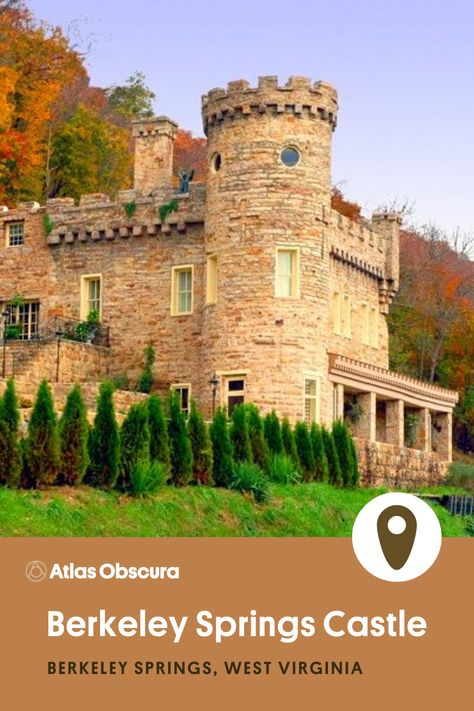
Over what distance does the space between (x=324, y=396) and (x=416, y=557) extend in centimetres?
1964

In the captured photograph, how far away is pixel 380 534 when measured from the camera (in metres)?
19.4

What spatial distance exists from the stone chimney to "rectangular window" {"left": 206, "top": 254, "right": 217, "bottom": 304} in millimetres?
3889

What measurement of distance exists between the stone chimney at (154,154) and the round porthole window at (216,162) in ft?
10.5

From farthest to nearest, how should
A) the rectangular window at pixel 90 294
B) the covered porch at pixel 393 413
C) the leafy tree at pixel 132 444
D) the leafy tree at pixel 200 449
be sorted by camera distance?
the rectangular window at pixel 90 294, the covered porch at pixel 393 413, the leafy tree at pixel 200 449, the leafy tree at pixel 132 444

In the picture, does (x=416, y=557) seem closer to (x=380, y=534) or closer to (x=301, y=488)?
(x=380, y=534)

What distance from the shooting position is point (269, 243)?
3800 centimetres

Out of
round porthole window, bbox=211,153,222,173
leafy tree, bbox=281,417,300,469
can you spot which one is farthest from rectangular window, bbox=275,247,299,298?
leafy tree, bbox=281,417,300,469

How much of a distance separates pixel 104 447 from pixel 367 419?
1444cm

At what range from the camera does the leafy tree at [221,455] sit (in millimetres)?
31453

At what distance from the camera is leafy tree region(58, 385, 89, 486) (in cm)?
2697

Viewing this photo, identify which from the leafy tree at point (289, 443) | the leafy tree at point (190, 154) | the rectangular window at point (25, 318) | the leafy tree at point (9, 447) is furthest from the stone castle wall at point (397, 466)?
the leafy tree at point (190, 154)

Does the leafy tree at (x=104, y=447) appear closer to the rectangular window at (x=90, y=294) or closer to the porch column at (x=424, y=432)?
the rectangular window at (x=90, y=294)

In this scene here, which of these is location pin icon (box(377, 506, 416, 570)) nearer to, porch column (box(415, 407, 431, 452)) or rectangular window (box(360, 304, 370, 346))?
rectangular window (box(360, 304, 370, 346))

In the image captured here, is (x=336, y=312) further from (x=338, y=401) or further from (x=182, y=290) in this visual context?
(x=182, y=290)
